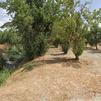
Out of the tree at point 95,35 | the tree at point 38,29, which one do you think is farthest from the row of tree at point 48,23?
the tree at point 95,35

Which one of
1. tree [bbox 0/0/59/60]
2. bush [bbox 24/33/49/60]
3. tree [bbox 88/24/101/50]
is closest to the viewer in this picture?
tree [bbox 0/0/59/60]

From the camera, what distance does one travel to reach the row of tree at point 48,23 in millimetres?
7328

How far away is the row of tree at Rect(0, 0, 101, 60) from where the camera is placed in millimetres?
7328

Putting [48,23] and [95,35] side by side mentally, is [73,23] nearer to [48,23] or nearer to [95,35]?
[48,23]

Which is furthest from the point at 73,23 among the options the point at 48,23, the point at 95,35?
the point at 95,35

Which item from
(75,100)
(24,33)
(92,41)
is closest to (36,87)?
(75,100)

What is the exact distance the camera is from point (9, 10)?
7.56 metres

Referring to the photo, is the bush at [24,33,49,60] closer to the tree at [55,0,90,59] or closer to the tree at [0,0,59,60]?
the tree at [0,0,59,60]

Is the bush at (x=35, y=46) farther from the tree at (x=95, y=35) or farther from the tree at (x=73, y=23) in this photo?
the tree at (x=95, y=35)

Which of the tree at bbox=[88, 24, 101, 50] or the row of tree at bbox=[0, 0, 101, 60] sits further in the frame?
the tree at bbox=[88, 24, 101, 50]

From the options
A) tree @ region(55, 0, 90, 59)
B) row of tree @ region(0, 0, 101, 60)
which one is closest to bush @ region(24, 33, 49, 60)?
row of tree @ region(0, 0, 101, 60)

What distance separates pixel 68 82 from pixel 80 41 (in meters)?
5.09

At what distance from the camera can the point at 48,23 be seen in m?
11.0

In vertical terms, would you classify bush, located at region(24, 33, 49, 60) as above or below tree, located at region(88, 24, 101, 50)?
below
